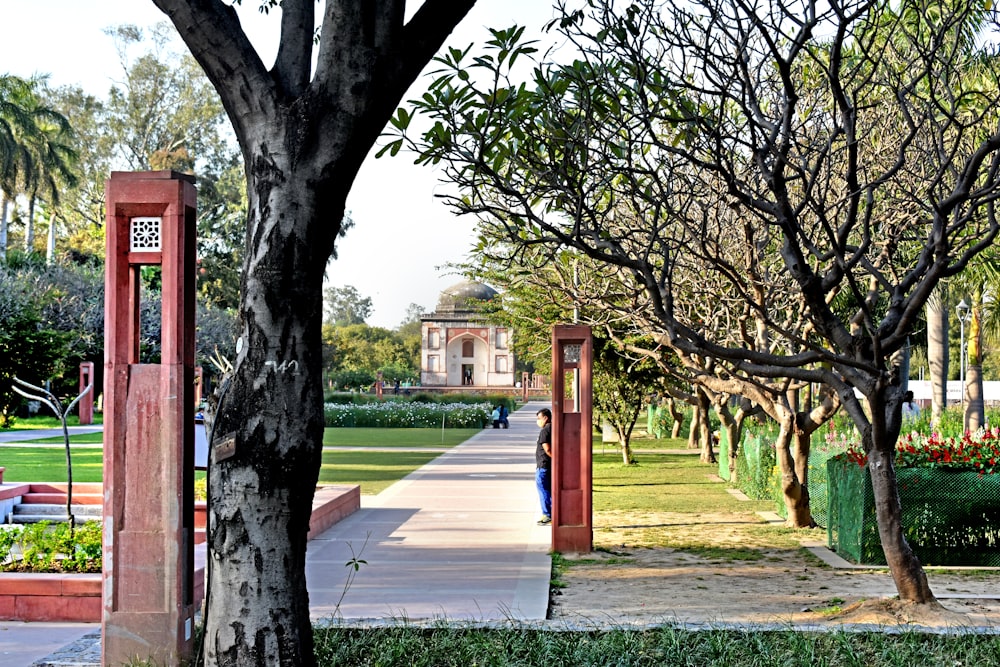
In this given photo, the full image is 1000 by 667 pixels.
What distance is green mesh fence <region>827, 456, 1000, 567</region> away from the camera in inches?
418

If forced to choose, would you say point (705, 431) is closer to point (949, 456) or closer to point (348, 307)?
point (949, 456)

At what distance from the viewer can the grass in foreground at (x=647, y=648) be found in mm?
5762

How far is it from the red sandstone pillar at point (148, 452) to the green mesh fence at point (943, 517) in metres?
7.07

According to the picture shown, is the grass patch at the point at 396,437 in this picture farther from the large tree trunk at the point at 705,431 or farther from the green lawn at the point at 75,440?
the large tree trunk at the point at 705,431

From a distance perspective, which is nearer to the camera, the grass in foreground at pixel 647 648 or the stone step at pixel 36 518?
the grass in foreground at pixel 647 648


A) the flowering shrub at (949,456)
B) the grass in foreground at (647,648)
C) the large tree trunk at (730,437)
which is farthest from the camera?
the large tree trunk at (730,437)

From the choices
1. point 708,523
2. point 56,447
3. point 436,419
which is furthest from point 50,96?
point 708,523

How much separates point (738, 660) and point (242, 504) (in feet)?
9.27

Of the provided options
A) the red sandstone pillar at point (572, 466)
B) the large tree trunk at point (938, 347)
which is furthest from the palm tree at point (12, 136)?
the red sandstone pillar at point (572, 466)

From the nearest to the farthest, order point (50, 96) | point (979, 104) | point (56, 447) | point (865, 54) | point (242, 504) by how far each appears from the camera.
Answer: point (242, 504), point (865, 54), point (979, 104), point (56, 447), point (50, 96)

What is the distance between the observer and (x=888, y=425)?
7.35 m

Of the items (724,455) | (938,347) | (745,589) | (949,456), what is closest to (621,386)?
(724,455)

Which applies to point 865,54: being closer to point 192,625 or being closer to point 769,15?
point 769,15

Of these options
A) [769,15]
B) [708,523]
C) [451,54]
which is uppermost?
[769,15]
